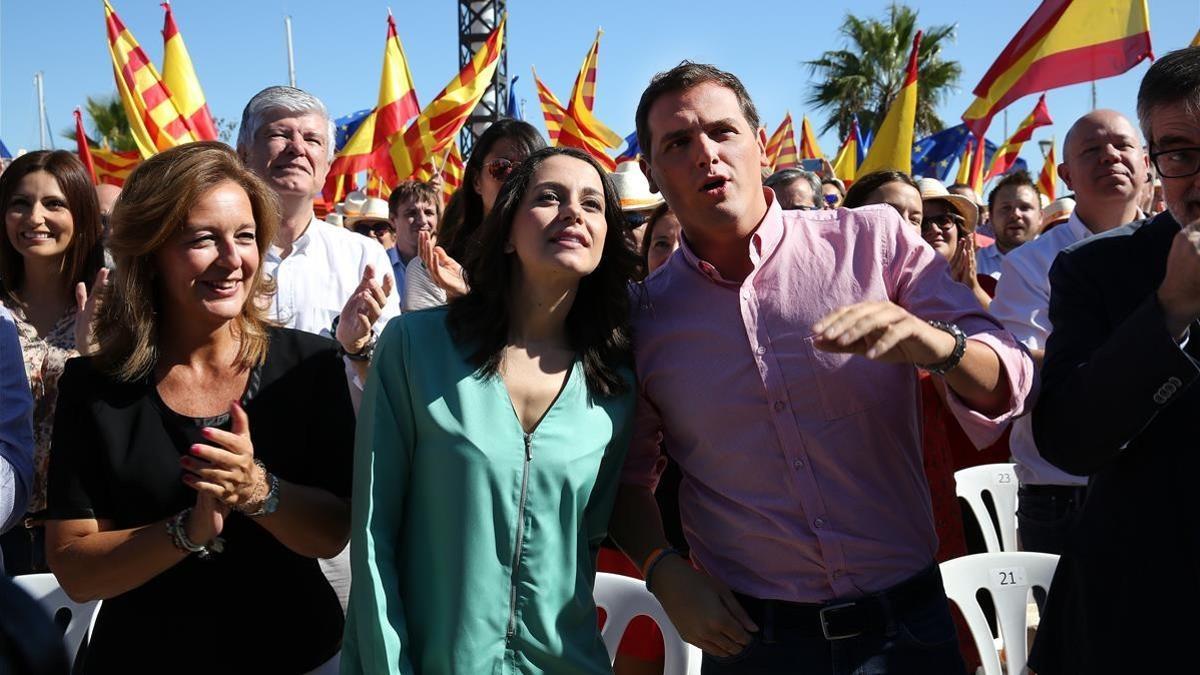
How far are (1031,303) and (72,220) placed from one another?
3.64 m

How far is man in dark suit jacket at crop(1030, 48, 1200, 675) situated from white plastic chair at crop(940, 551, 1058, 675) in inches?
43.8

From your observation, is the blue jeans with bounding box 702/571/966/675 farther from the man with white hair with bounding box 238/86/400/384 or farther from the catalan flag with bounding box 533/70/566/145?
the catalan flag with bounding box 533/70/566/145

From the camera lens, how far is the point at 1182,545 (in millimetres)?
1722

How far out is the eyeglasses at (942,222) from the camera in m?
5.06

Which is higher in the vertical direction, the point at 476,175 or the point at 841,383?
the point at 476,175

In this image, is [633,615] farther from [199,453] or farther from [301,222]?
[301,222]

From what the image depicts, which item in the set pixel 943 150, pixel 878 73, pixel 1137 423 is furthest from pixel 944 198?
pixel 878 73

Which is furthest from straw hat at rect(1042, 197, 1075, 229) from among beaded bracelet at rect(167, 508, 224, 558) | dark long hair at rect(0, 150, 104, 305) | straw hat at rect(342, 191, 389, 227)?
beaded bracelet at rect(167, 508, 224, 558)

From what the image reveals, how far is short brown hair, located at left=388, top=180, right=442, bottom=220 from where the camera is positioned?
6.77 m

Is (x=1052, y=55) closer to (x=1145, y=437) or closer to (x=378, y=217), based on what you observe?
(x=1145, y=437)

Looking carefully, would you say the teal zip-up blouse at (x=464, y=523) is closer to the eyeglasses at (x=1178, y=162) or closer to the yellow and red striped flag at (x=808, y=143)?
the eyeglasses at (x=1178, y=162)

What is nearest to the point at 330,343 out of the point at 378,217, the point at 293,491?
the point at 293,491

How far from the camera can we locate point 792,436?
2094 mm

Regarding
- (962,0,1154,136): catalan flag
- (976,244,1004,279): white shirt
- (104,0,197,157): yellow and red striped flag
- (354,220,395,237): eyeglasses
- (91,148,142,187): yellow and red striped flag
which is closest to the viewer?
(962,0,1154,136): catalan flag
